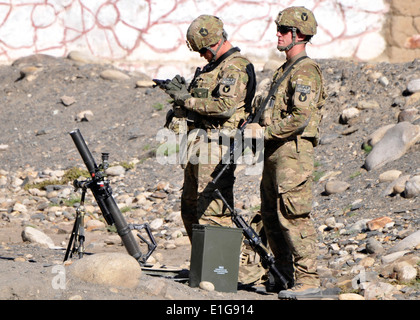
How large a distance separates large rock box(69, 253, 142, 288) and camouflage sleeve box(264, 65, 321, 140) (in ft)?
4.08

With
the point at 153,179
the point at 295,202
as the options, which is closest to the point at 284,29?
the point at 295,202

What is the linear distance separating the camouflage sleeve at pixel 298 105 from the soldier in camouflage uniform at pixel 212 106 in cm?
46

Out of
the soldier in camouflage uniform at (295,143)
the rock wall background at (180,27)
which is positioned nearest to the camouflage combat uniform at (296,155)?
the soldier in camouflage uniform at (295,143)

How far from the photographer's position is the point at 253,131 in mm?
5086

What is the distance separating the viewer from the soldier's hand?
16.5ft

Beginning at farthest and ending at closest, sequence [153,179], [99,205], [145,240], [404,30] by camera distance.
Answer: [404,30] < [153,179] < [99,205] < [145,240]

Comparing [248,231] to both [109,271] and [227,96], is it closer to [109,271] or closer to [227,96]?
[227,96]

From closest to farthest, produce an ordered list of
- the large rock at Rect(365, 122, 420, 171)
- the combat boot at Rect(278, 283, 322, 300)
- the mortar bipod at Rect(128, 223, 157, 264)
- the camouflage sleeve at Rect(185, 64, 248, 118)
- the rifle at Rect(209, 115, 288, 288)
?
the combat boot at Rect(278, 283, 322, 300), the rifle at Rect(209, 115, 288, 288), the camouflage sleeve at Rect(185, 64, 248, 118), the mortar bipod at Rect(128, 223, 157, 264), the large rock at Rect(365, 122, 420, 171)

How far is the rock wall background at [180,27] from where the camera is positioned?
1296 cm

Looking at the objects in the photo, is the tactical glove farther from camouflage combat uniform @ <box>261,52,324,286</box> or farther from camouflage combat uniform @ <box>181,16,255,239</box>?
camouflage combat uniform @ <box>261,52,324,286</box>

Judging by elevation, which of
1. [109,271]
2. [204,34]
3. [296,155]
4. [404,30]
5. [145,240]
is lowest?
[109,271]

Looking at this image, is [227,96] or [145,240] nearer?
[227,96]

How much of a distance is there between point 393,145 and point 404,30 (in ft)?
15.5

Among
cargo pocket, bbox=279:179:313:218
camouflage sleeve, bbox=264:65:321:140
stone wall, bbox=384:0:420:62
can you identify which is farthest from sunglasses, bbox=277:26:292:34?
stone wall, bbox=384:0:420:62
